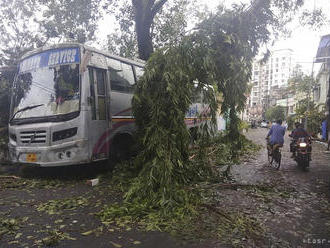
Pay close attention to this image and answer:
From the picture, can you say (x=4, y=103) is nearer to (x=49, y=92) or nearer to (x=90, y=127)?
(x=49, y=92)

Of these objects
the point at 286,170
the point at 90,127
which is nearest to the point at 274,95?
the point at 286,170

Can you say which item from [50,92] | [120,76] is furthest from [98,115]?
[120,76]

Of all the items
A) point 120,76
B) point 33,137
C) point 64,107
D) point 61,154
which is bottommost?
point 61,154

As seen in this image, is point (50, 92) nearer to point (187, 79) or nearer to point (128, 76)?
point (128, 76)

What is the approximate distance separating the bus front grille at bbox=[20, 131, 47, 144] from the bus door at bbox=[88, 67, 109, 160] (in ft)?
3.58

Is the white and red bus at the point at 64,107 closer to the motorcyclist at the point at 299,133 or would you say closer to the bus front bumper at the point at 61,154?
the bus front bumper at the point at 61,154

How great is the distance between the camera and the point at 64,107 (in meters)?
6.41

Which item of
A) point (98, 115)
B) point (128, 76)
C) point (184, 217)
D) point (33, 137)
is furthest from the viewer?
point (128, 76)

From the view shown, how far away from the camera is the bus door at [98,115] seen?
6660 mm

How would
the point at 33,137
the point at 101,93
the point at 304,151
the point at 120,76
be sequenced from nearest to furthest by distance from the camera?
1. the point at 33,137
2. the point at 101,93
3. the point at 120,76
4. the point at 304,151

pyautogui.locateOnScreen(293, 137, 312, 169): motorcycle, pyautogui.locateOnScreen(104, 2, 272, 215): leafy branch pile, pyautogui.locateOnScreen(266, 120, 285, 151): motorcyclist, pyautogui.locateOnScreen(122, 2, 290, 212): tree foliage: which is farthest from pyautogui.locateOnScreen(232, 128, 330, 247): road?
pyautogui.locateOnScreen(122, 2, 290, 212): tree foliage

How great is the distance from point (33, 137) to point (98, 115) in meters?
1.65

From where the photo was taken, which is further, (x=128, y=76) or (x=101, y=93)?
(x=128, y=76)

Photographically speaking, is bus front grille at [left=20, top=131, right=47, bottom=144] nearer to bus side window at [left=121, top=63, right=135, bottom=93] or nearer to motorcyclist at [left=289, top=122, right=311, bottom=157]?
bus side window at [left=121, top=63, right=135, bottom=93]
